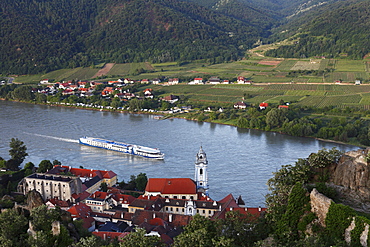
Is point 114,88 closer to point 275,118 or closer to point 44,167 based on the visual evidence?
point 275,118

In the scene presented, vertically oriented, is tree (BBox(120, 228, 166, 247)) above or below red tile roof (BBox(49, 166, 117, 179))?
above

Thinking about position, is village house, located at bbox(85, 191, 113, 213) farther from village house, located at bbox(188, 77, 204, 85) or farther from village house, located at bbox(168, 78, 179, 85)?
village house, located at bbox(168, 78, 179, 85)

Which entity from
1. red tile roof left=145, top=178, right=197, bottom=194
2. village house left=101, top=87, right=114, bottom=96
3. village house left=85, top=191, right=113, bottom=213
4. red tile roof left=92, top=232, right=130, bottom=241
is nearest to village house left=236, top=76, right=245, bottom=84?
village house left=101, top=87, right=114, bottom=96

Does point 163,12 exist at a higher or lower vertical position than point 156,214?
higher

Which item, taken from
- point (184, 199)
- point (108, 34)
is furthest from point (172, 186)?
point (108, 34)

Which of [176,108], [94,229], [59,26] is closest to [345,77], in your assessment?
[176,108]

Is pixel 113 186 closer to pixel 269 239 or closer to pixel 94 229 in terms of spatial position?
pixel 94 229

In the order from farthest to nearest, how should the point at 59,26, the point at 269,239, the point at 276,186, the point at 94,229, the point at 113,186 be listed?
the point at 59,26 → the point at 113,186 → the point at 94,229 → the point at 276,186 → the point at 269,239
